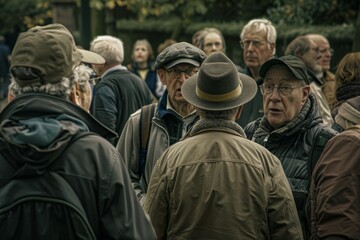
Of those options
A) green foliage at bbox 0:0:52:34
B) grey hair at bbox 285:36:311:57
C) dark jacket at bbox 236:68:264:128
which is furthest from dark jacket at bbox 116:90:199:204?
green foliage at bbox 0:0:52:34

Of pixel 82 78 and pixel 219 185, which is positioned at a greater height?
pixel 82 78

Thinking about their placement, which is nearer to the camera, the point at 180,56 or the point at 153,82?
the point at 180,56

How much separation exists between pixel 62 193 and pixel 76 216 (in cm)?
12

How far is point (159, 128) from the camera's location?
6406mm

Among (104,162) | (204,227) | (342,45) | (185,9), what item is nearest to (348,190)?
(204,227)

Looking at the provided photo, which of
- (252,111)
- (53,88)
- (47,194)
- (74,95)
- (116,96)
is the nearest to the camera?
(47,194)

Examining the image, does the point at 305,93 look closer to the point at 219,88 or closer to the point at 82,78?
the point at 219,88

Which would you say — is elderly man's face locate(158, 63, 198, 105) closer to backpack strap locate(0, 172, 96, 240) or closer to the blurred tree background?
backpack strap locate(0, 172, 96, 240)

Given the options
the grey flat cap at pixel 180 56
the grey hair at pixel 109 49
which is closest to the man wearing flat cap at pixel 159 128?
the grey flat cap at pixel 180 56

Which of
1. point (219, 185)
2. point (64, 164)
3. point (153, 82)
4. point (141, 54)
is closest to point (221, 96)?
point (219, 185)

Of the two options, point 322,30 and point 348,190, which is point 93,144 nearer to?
point 348,190

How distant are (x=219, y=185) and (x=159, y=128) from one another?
1510 millimetres

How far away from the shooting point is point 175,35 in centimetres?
2072

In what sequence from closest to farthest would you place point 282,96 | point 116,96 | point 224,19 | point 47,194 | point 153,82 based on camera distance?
point 47,194 < point 282,96 < point 116,96 < point 153,82 < point 224,19
